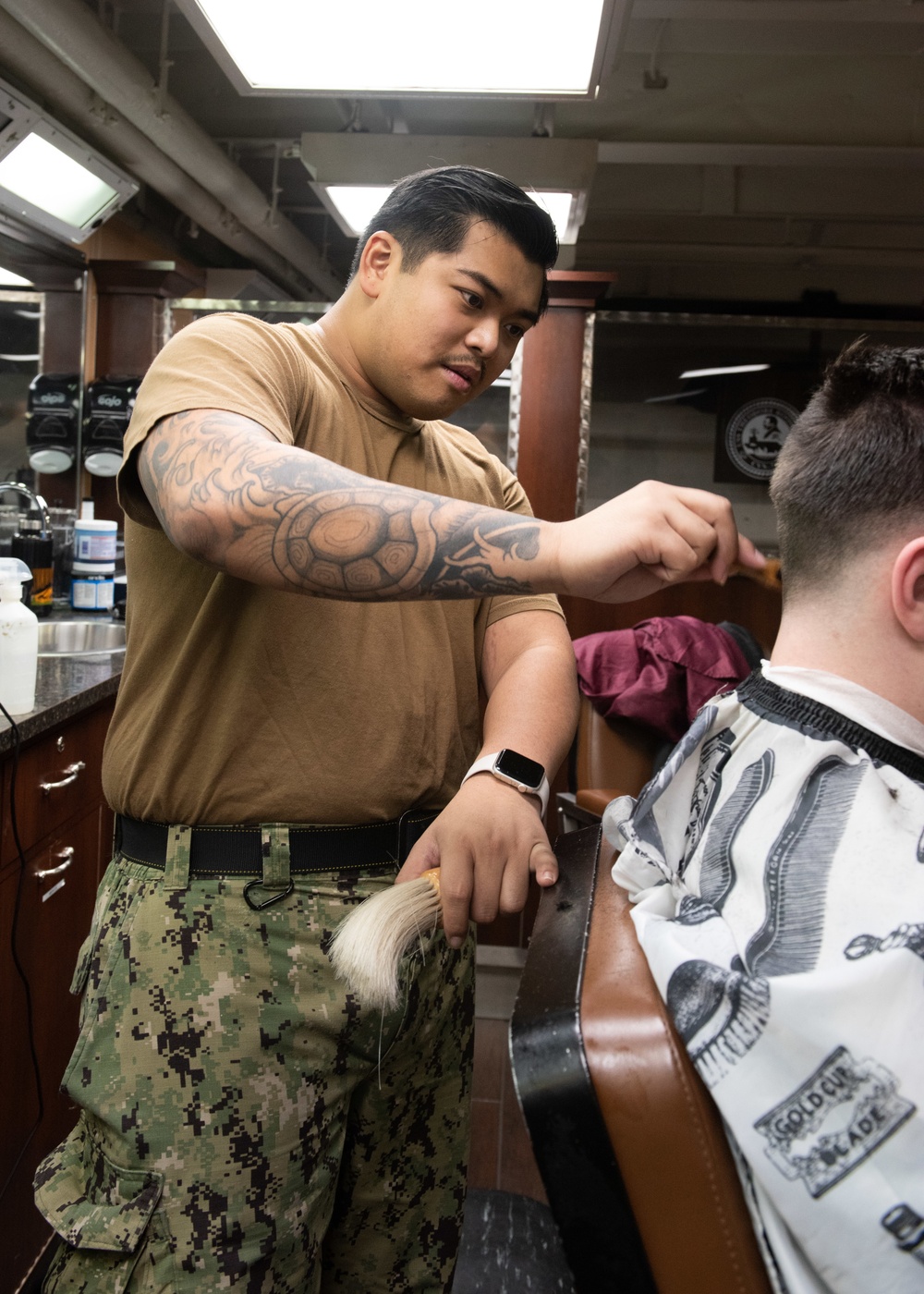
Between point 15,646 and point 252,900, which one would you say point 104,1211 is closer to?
point 252,900

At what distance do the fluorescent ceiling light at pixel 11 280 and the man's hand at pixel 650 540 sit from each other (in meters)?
3.61

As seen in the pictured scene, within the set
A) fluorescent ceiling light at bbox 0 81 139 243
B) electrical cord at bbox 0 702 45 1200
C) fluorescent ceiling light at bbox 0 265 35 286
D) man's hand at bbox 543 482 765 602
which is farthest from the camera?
fluorescent ceiling light at bbox 0 265 35 286

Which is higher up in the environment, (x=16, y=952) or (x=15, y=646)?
(x=15, y=646)

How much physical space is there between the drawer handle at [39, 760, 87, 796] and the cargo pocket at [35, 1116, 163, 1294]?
39.9 inches

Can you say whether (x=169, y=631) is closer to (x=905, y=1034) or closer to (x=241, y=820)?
(x=241, y=820)

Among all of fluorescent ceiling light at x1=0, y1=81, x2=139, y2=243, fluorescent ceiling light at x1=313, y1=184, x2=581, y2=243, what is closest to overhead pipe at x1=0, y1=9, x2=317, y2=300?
fluorescent ceiling light at x1=0, y1=81, x2=139, y2=243

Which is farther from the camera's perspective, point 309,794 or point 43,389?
point 43,389

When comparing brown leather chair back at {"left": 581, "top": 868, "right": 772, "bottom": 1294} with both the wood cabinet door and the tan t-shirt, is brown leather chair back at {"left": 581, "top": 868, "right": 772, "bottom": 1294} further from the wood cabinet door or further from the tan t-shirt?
the wood cabinet door

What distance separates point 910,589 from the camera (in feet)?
3.46

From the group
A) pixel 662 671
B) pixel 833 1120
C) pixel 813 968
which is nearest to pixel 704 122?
pixel 662 671

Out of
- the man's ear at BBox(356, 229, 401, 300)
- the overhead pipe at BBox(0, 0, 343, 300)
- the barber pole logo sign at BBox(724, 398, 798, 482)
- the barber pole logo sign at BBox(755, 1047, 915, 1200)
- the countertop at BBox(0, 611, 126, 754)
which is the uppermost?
the overhead pipe at BBox(0, 0, 343, 300)

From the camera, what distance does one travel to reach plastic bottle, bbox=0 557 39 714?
1.91 m

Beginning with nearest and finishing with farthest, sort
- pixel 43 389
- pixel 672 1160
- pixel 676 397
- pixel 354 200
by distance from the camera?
pixel 672 1160
pixel 43 389
pixel 354 200
pixel 676 397

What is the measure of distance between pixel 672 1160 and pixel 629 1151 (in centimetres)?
3
